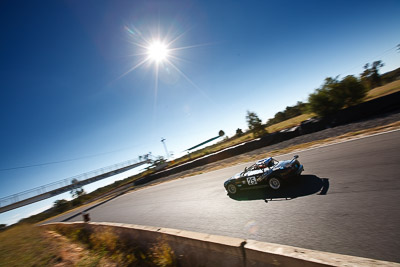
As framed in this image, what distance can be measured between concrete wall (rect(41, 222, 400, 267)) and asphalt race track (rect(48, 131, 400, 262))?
1.42 meters

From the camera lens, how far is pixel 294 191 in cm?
604

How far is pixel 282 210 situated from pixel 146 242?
3.80 meters

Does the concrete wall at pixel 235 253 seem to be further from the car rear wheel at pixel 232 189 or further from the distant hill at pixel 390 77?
the distant hill at pixel 390 77

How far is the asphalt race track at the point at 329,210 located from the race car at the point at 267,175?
36 cm

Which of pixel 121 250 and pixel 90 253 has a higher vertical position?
pixel 90 253

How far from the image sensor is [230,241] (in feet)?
9.84

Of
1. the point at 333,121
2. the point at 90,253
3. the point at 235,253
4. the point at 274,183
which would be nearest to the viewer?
the point at 235,253

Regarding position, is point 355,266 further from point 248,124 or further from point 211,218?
point 248,124

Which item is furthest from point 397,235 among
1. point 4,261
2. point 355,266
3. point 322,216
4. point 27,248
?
point 27,248

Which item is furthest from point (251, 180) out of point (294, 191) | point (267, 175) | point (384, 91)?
point (384, 91)

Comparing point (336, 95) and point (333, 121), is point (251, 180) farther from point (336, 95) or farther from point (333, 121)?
point (336, 95)

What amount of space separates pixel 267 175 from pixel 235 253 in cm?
419

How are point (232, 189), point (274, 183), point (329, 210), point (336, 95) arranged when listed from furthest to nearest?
point (336, 95) → point (232, 189) → point (274, 183) → point (329, 210)

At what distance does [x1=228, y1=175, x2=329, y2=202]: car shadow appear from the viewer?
5.66 metres
